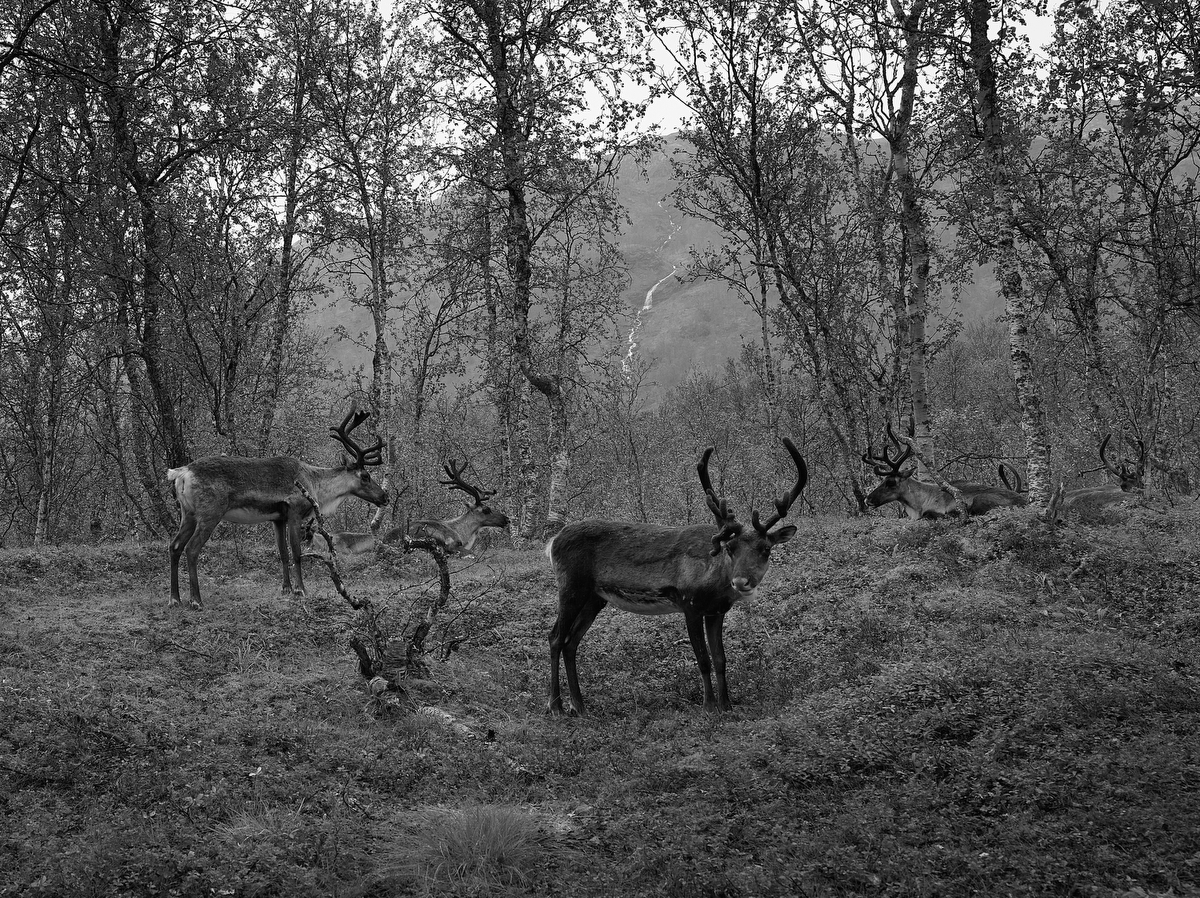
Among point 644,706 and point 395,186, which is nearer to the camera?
point 644,706

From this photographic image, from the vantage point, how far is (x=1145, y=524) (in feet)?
49.8

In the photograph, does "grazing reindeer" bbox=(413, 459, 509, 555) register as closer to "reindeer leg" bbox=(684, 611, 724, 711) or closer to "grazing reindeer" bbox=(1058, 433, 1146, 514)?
"reindeer leg" bbox=(684, 611, 724, 711)

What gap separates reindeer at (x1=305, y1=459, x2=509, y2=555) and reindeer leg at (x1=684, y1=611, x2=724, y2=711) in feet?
40.3

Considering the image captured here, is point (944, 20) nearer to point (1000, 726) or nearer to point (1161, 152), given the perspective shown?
point (1161, 152)

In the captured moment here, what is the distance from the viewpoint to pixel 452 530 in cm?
2417

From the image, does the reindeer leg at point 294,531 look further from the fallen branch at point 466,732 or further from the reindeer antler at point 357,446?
the fallen branch at point 466,732

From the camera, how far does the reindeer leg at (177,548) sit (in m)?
12.8

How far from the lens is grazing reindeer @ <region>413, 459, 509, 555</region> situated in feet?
76.1

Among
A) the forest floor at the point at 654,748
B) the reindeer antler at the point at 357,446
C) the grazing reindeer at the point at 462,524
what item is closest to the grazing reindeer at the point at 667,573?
the forest floor at the point at 654,748

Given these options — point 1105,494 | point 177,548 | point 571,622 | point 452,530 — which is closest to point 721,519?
point 571,622

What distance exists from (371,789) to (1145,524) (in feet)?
46.4

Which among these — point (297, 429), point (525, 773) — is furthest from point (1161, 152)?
point (297, 429)

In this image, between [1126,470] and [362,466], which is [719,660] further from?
[1126,470]

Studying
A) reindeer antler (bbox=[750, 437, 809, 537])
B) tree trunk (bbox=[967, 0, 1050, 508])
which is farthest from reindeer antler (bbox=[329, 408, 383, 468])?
tree trunk (bbox=[967, 0, 1050, 508])
